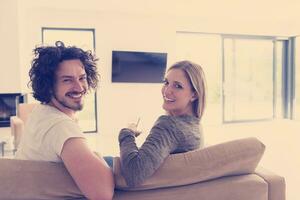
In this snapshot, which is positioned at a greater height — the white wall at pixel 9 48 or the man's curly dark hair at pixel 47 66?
the white wall at pixel 9 48

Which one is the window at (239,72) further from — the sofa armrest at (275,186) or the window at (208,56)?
the sofa armrest at (275,186)

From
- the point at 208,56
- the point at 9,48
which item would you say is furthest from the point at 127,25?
the point at 9,48

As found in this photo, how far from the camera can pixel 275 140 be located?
506cm

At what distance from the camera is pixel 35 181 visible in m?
1.10

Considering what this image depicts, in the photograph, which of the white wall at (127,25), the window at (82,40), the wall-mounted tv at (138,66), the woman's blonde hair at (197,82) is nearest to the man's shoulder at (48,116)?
the woman's blonde hair at (197,82)

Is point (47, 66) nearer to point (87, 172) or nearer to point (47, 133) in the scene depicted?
point (47, 133)

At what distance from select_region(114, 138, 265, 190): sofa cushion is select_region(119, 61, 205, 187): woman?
38 millimetres

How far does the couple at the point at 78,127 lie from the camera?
111 centimetres

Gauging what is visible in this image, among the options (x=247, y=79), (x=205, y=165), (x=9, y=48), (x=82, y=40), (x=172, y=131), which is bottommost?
(x=205, y=165)

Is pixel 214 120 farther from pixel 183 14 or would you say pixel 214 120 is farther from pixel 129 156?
pixel 129 156

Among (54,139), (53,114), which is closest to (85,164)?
(54,139)

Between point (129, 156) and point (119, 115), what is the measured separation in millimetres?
4511

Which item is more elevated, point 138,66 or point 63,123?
point 138,66

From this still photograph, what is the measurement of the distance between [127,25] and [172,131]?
4.59 metres
